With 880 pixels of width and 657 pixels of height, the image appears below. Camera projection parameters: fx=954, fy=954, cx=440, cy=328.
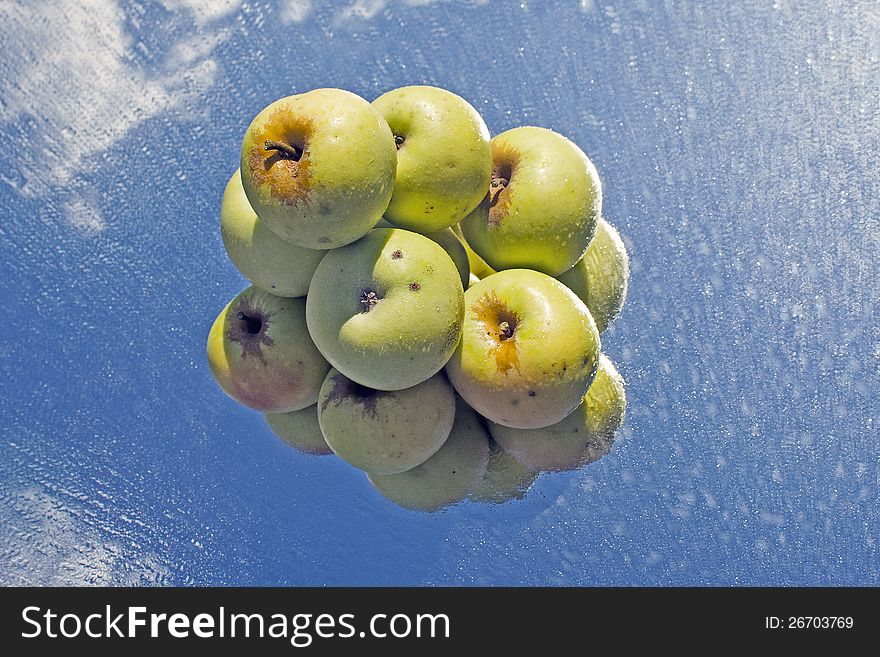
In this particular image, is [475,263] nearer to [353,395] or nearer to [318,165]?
[353,395]

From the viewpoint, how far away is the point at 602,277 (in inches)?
149

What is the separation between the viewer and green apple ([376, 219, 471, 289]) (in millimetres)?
3469

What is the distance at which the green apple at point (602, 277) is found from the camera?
3.71 meters

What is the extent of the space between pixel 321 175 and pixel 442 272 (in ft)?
1.73

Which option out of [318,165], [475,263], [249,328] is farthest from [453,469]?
[318,165]

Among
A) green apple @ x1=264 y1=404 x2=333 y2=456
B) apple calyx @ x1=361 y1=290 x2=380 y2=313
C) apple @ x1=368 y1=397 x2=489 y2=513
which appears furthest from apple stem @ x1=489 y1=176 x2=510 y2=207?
green apple @ x1=264 y1=404 x2=333 y2=456

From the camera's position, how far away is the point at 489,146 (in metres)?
3.41

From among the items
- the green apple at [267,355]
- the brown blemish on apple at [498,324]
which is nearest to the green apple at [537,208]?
the brown blemish on apple at [498,324]

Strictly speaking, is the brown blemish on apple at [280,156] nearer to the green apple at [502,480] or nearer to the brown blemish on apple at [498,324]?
the brown blemish on apple at [498,324]

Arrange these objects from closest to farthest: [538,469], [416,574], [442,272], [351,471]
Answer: [442,272]
[538,469]
[351,471]
[416,574]

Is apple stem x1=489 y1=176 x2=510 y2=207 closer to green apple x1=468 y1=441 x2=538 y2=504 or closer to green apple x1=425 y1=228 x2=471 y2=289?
green apple x1=425 y1=228 x2=471 y2=289

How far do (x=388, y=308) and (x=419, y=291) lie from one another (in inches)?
4.6

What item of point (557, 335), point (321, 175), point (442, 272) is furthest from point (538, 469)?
point (321, 175)

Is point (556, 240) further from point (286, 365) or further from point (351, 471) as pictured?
point (351, 471)
